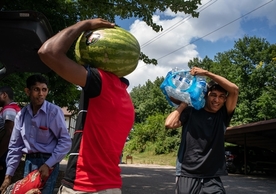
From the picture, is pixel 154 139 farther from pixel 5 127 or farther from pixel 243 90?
pixel 5 127

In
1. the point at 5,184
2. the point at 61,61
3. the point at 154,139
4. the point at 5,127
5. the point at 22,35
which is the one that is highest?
the point at 154,139

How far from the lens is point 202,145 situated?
355 centimetres

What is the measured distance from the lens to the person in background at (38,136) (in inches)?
132

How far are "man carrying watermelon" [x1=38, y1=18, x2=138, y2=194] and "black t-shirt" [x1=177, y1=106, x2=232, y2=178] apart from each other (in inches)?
57.5

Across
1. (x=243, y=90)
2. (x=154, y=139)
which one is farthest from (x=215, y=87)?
(x=243, y=90)

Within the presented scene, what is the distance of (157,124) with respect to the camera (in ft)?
134

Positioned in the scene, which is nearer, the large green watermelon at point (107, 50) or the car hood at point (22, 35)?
the large green watermelon at point (107, 50)

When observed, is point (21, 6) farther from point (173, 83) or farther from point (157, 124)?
point (157, 124)

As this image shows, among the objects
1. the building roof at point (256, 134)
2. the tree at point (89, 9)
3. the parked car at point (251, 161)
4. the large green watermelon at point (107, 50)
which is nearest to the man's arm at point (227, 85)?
the large green watermelon at point (107, 50)

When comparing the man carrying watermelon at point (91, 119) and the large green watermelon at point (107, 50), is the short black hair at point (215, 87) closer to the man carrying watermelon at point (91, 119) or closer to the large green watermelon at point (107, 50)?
the large green watermelon at point (107, 50)

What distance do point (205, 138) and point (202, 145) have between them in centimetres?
8

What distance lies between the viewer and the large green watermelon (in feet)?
7.18

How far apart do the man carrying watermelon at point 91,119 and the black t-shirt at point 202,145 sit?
1.46 metres

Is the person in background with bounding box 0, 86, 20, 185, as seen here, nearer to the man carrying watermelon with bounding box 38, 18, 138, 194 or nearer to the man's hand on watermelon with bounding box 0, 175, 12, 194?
the man's hand on watermelon with bounding box 0, 175, 12, 194
